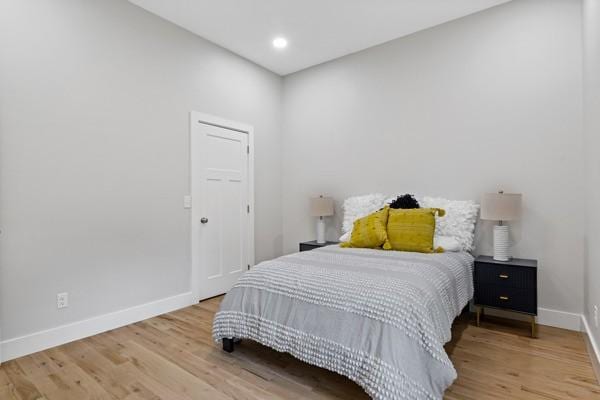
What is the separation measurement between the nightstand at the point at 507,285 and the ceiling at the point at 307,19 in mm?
2336

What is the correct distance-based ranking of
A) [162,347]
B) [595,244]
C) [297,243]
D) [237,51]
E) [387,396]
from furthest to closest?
[297,243], [237,51], [162,347], [595,244], [387,396]

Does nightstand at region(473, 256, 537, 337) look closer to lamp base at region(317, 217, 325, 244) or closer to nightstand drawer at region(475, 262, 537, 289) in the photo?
nightstand drawer at region(475, 262, 537, 289)

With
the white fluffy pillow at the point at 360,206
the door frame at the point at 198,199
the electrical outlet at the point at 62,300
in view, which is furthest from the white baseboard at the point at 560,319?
the electrical outlet at the point at 62,300

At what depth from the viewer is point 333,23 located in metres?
3.27

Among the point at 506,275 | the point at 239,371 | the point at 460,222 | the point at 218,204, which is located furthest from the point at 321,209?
the point at 239,371

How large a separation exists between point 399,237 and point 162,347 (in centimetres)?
210

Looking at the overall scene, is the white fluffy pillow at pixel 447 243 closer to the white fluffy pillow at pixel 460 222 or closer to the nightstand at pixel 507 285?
the white fluffy pillow at pixel 460 222

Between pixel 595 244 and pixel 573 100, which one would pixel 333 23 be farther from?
pixel 595 244

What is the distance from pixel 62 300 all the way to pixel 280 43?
3.22 metres

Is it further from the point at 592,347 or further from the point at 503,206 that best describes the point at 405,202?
the point at 592,347

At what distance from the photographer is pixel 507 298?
2.62m

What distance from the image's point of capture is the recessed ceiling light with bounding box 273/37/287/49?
11.7 feet

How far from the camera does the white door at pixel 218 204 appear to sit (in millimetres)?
3477

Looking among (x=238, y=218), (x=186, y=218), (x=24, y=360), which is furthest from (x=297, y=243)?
(x=24, y=360)
